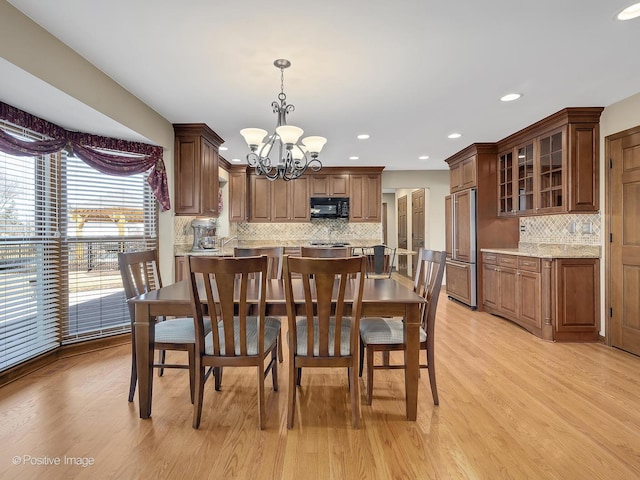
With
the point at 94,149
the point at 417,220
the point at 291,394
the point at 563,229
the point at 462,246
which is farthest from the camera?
the point at 417,220

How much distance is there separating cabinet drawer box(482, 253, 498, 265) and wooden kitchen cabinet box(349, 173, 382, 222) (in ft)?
7.53

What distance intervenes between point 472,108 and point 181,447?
3.75m

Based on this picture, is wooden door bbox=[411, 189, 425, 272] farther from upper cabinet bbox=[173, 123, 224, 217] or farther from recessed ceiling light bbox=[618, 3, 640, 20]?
recessed ceiling light bbox=[618, 3, 640, 20]

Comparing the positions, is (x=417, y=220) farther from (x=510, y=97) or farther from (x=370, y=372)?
(x=370, y=372)

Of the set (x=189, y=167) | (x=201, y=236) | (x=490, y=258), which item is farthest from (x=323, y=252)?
(x=490, y=258)

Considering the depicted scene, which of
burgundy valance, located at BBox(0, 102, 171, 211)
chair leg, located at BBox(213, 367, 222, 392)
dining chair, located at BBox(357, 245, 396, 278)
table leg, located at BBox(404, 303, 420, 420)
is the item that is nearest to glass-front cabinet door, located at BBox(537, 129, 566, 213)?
dining chair, located at BBox(357, 245, 396, 278)

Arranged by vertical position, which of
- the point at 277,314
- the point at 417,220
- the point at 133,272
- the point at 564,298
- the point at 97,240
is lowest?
the point at 564,298

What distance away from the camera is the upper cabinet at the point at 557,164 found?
11.9ft

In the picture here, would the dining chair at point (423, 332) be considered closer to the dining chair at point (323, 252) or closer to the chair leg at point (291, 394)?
the chair leg at point (291, 394)

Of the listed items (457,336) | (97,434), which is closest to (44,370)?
(97,434)

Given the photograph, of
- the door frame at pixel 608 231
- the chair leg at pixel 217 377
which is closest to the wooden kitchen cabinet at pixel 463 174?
the door frame at pixel 608 231

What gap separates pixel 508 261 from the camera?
4.30m

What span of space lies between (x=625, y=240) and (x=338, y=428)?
3243 mm

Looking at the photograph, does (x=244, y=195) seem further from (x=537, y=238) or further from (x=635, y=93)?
(x=635, y=93)
